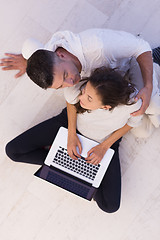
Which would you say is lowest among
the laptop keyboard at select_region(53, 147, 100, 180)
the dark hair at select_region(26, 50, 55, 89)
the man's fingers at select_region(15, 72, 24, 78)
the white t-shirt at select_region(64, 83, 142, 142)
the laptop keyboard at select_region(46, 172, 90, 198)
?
the laptop keyboard at select_region(46, 172, 90, 198)

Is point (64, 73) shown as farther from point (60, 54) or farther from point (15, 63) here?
point (15, 63)

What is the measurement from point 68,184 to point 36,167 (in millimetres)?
297

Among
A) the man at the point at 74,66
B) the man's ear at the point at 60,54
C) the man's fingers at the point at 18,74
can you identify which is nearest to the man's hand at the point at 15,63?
the man's fingers at the point at 18,74

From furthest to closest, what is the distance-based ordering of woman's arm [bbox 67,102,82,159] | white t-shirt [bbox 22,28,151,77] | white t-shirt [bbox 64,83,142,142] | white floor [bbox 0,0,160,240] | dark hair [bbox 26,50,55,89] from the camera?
white floor [bbox 0,0,160,240]
woman's arm [bbox 67,102,82,159]
white t-shirt [bbox 64,83,142,142]
white t-shirt [bbox 22,28,151,77]
dark hair [bbox 26,50,55,89]

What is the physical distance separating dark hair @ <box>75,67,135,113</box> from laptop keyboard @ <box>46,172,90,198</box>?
57 cm

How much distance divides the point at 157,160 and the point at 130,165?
17 cm

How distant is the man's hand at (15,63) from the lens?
1462 mm

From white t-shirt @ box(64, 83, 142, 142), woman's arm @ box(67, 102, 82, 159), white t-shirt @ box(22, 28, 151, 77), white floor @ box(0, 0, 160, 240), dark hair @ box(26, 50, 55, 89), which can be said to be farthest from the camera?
white floor @ box(0, 0, 160, 240)

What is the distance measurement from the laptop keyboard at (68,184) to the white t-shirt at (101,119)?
28 centimetres

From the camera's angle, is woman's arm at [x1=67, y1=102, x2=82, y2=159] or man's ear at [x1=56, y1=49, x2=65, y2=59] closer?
man's ear at [x1=56, y1=49, x2=65, y2=59]

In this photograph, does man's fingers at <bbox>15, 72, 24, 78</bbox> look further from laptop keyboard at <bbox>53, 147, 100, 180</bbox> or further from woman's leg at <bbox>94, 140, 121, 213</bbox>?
woman's leg at <bbox>94, 140, 121, 213</bbox>

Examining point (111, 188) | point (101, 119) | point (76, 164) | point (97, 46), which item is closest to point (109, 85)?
point (97, 46)

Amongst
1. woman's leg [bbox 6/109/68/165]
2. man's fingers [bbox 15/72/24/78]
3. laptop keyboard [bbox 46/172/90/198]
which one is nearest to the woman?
woman's leg [bbox 6/109/68/165]

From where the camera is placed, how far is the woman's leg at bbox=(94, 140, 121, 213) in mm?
1330
